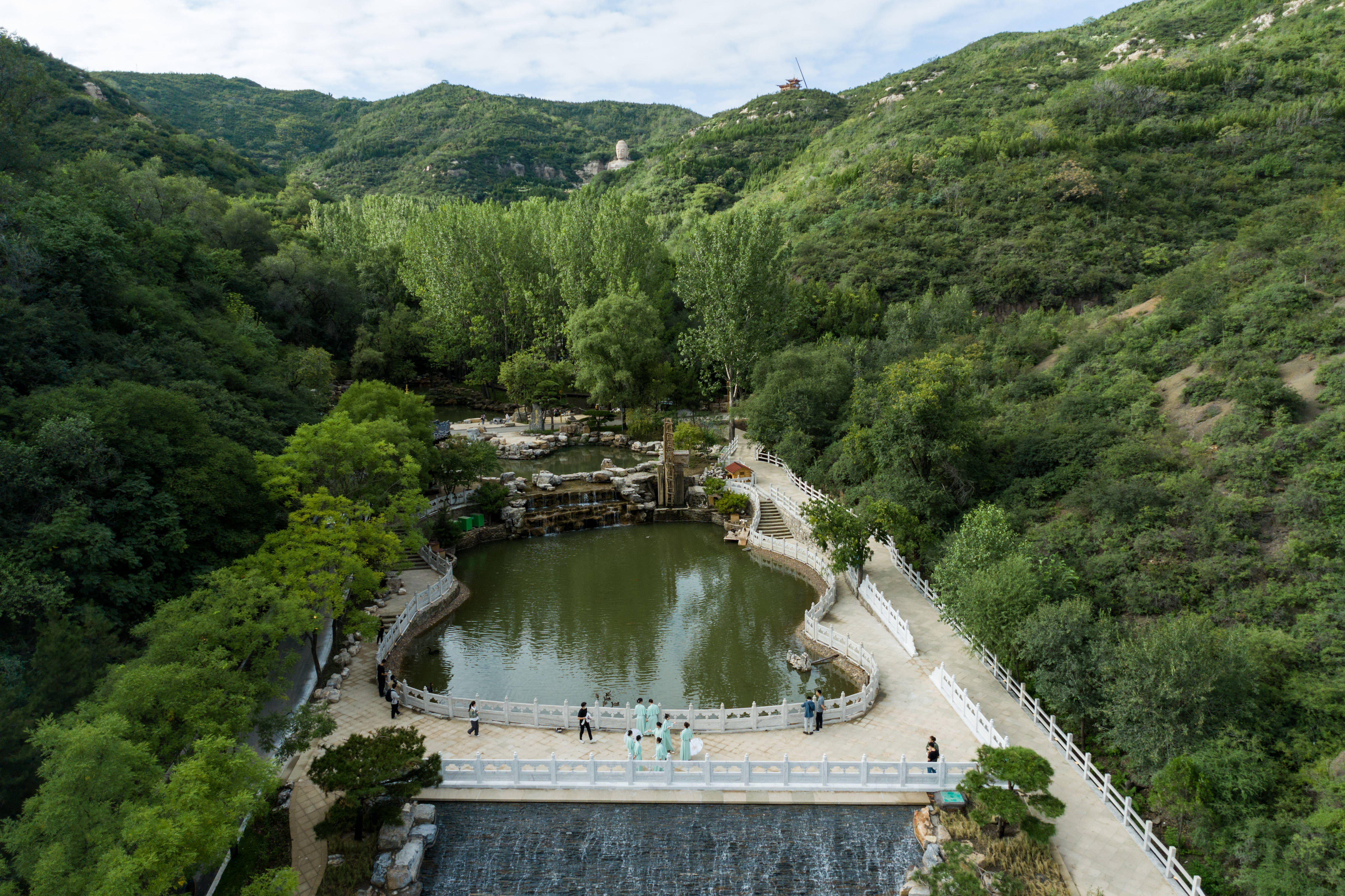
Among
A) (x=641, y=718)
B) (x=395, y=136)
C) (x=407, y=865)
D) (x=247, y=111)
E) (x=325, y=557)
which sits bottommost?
(x=407, y=865)

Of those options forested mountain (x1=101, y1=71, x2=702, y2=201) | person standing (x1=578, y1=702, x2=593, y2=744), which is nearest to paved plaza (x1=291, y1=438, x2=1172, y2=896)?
person standing (x1=578, y1=702, x2=593, y2=744)

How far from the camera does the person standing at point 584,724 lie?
18688 millimetres

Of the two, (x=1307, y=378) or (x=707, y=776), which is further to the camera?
(x=1307, y=378)

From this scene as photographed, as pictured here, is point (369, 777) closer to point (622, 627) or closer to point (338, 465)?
point (338, 465)

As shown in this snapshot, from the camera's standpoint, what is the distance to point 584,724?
736 inches

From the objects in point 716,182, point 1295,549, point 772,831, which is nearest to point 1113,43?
point 716,182

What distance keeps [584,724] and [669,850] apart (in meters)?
4.28

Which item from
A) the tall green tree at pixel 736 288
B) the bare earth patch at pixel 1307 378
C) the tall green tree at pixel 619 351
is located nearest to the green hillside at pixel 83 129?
the tall green tree at pixel 619 351

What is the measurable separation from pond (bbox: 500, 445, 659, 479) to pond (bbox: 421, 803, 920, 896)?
31.4 meters

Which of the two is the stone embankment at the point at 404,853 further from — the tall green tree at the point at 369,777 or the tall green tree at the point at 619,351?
the tall green tree at the point at 619,351

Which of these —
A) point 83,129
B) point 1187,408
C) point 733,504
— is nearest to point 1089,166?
point 1187,408

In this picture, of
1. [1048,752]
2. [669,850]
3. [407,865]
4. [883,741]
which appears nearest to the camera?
[407,865]

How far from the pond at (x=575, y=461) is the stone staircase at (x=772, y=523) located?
1301 cm

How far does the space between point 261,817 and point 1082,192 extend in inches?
2949
